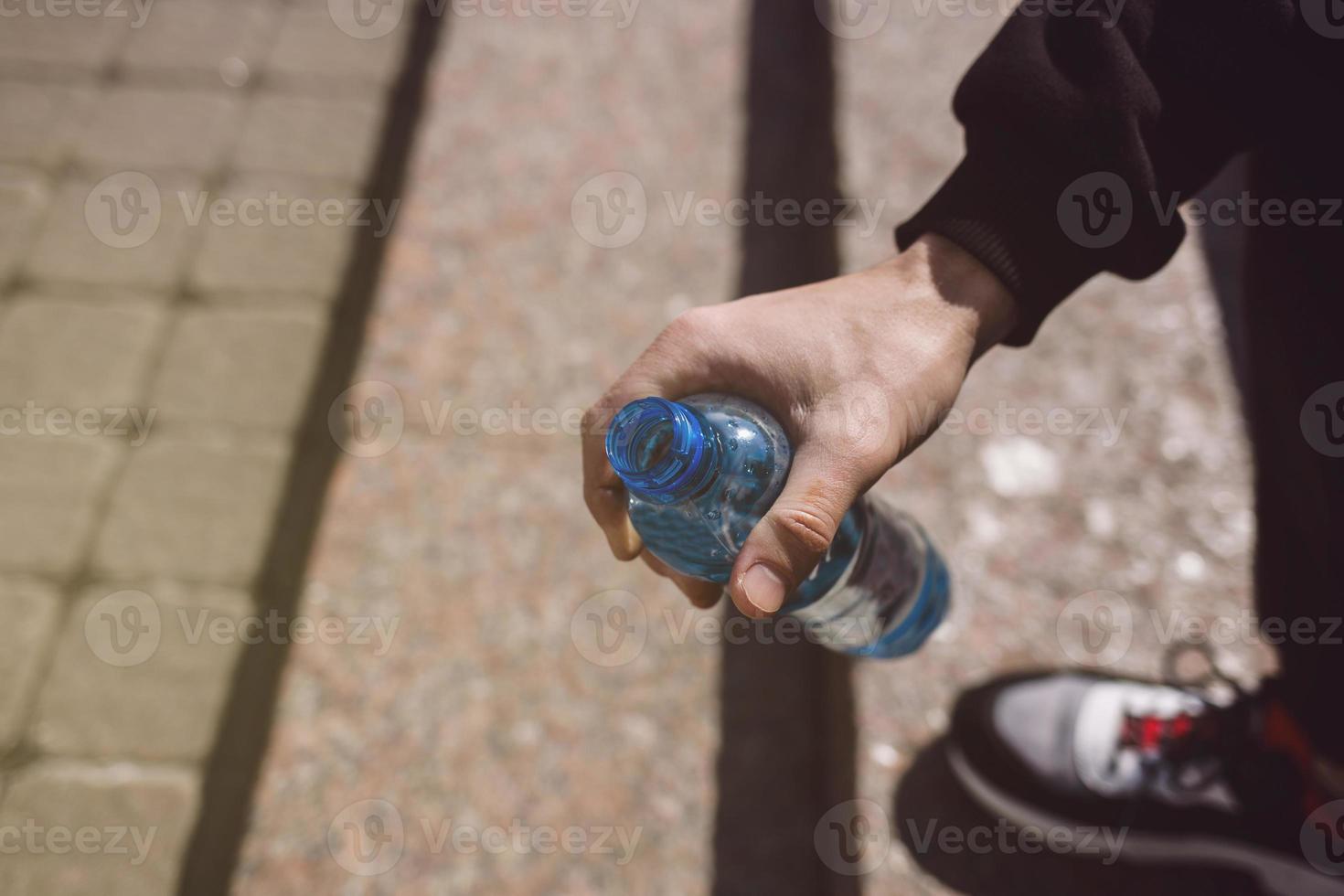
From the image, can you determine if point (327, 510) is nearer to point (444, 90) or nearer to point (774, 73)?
point (444, 90)

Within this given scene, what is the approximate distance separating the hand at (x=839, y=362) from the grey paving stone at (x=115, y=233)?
66.0 inches

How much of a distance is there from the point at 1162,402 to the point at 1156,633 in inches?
19.7

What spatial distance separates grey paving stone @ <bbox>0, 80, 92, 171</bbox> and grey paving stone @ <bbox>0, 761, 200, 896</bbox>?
63.0 inches

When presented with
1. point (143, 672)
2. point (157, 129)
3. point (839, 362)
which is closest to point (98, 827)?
point (143, 672)

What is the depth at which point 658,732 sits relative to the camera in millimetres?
1765

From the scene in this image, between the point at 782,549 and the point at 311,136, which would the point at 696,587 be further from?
the point at 311,136

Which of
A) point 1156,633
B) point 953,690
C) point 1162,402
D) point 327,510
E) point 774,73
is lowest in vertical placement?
point 327,510

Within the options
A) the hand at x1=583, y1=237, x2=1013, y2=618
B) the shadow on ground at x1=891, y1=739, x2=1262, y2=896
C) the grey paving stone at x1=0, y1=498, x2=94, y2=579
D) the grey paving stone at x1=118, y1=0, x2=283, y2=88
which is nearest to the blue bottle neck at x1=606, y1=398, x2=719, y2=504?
the hand at x1=583, y1=237, x2=1013, y2=618

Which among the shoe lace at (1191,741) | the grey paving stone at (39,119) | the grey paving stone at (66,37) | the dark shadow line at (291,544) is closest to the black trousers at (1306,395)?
the shoe lace at (1191,741)

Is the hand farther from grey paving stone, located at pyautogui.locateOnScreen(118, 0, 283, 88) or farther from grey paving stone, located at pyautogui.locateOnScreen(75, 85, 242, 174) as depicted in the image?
grey paving stone, located at pyautogui.locateOnScreen(118, 0, 283, 88)

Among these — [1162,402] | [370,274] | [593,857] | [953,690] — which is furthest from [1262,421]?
[370,274]

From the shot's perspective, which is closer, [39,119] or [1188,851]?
[1188,851]

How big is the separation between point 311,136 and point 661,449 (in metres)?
2.07

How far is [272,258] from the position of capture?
230cm
